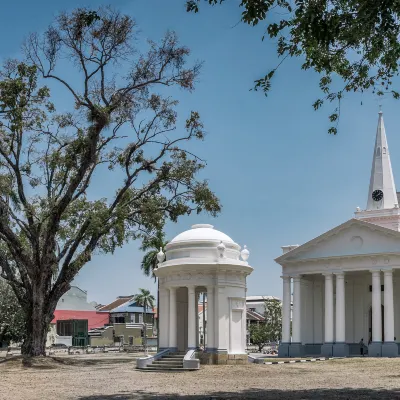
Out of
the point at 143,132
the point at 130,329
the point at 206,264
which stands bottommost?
the point at 130,329

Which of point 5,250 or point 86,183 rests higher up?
point 86,183

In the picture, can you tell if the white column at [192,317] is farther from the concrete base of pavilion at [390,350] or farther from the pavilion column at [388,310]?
the pavilion column at [388,310]

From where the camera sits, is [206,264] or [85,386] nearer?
[85,386]

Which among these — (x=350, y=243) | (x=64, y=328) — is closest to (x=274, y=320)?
(x=64, y=328)

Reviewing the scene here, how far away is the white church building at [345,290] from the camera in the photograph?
43.4 m

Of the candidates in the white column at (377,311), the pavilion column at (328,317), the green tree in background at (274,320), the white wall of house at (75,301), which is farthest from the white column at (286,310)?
the white wall of house at (75,301)

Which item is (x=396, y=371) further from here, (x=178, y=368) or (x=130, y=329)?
(x=130, y=329)

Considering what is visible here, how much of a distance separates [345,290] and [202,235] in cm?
2124

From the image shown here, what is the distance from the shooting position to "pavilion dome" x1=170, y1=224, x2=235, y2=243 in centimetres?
3128

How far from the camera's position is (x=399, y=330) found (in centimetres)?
4616

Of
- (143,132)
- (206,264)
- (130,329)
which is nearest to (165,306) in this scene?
(206,264)

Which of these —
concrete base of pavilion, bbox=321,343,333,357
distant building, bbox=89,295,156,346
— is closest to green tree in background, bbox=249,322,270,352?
distant building, bbox=89,295,156,346

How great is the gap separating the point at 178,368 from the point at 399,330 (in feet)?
77.2

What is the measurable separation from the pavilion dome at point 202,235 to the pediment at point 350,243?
15.3 m
